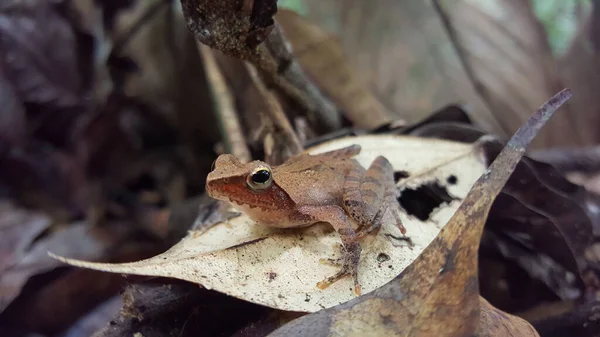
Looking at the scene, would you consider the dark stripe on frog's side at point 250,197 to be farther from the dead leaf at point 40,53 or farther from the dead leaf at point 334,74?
the dead leaf at point 40,53

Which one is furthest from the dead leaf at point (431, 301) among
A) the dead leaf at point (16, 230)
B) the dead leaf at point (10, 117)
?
the dead leaf at point (10, 117)

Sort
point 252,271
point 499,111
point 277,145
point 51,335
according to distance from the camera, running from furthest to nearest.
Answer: point 499,111, point 277,145, point 51,335, point 252,271

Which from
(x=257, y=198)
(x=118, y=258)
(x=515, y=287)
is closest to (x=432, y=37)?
(x=515, y=287)

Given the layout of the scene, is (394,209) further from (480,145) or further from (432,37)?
(432,37)

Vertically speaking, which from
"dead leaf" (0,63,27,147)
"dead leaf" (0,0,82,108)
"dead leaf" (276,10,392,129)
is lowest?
"dead leaf" (276,10,392,129)

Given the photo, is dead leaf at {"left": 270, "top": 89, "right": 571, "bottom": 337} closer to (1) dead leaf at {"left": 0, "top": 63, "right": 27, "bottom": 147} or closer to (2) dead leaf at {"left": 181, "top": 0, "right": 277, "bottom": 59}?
(2) dead leaf at {"left": 181, "top": 0, "right": 277, "bottom": 59}

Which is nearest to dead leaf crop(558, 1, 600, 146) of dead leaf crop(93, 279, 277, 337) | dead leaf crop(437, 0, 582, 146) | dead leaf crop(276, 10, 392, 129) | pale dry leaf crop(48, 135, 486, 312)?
dead leaf crop(437, 0, 582, 146)
